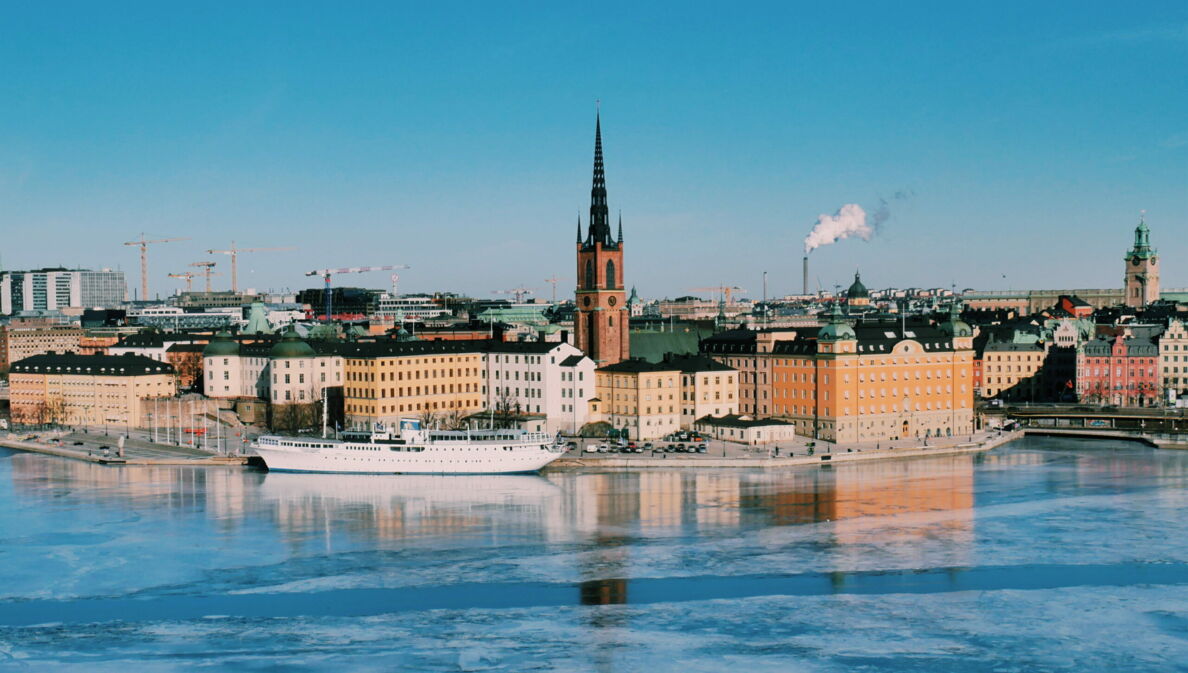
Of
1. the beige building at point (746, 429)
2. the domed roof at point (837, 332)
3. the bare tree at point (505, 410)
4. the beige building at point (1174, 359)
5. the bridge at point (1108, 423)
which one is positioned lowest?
the bridge at point (1108, 423)

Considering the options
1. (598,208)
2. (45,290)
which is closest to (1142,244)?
(598,208)

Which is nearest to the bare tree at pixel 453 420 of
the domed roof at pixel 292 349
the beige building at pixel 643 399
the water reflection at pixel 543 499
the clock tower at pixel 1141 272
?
the beige building at pixel 643 399

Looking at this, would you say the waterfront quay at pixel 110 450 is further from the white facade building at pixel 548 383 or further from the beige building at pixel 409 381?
the white facade building at pixel 548 383

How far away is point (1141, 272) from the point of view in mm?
118625

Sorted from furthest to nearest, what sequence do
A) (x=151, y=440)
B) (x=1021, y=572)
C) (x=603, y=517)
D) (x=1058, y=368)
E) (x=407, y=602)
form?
(x=1058, y=368)
(x=151, y=440)
(x=603, y=517)
(x=1021, y=572)
(x=407, y=602)

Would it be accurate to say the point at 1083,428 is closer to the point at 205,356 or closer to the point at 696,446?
the point at 696,446

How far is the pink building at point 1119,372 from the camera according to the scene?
7800cm

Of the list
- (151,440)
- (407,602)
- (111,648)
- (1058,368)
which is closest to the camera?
(111,648)

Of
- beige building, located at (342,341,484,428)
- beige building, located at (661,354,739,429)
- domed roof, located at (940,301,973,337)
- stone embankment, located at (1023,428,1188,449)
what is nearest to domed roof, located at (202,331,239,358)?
beige building, located at (342,341,484,428)

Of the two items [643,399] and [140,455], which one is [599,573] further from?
[140,455]

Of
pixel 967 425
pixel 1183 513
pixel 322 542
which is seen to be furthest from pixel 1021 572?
pixel 967 425

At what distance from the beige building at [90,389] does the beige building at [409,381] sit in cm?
967

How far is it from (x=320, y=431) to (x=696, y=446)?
53.5 feet

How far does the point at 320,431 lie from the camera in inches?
2499
